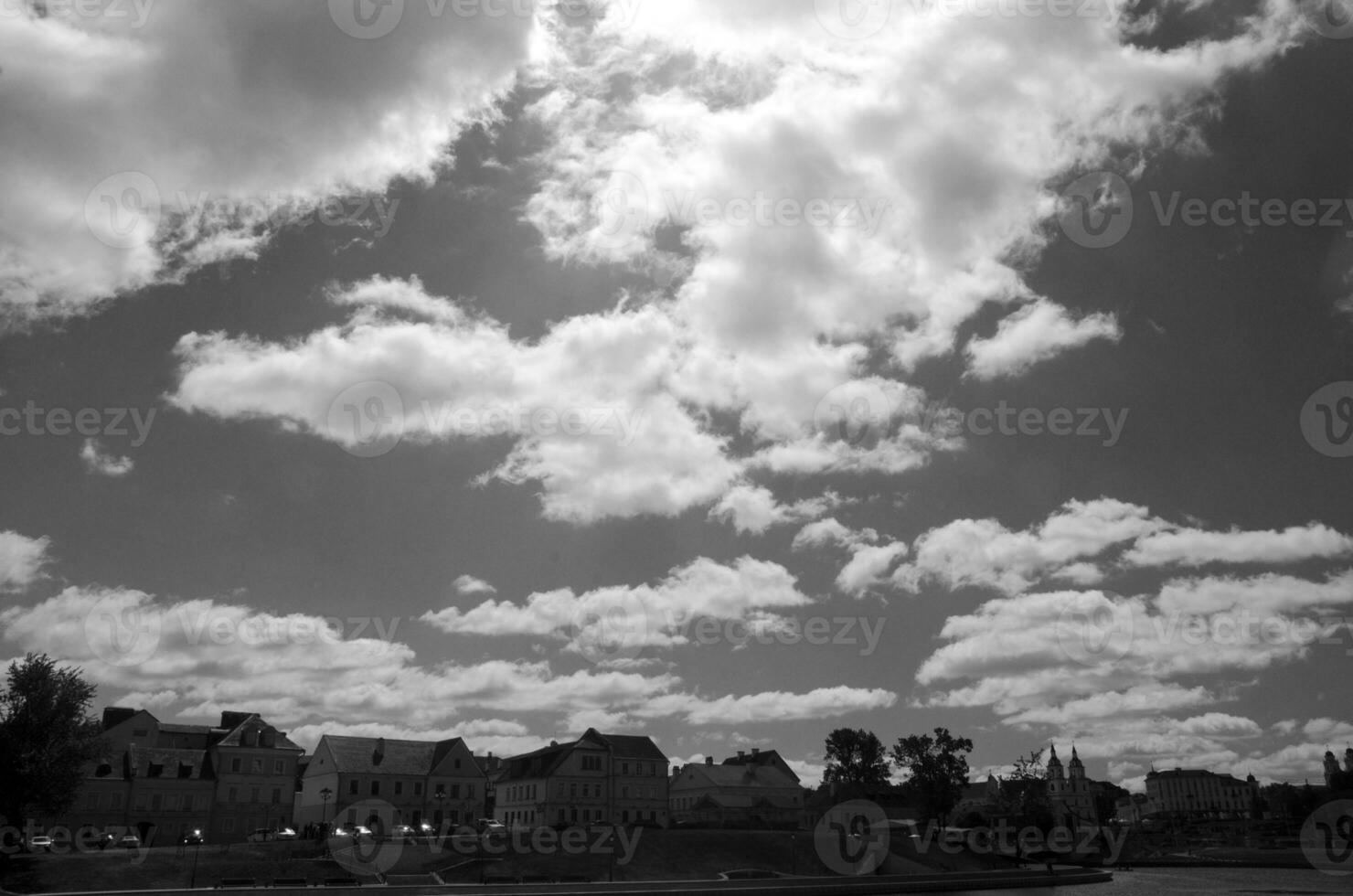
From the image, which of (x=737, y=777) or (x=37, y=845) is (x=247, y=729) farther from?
(x=737, y=777)

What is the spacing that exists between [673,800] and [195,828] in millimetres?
58658

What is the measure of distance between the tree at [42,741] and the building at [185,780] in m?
16.7

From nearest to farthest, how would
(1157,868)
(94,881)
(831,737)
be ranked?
(94,881)
(1157,868)
(831,737)

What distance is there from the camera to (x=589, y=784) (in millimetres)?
101375

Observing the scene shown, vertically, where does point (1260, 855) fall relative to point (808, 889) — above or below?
below

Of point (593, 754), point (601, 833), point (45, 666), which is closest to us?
point (45, 666)

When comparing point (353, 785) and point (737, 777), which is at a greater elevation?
point (353, 785)

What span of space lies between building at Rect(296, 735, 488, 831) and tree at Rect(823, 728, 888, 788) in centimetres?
5863

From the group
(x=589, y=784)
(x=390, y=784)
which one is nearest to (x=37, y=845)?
(x=390, y=784)

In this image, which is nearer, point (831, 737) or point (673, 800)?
point (673, 800)

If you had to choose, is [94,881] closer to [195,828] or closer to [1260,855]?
[195,828]

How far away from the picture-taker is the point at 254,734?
90.4 metres

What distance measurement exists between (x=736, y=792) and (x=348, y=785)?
160 feet

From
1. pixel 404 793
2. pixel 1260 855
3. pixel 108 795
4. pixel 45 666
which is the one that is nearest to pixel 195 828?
pixel 108 795
